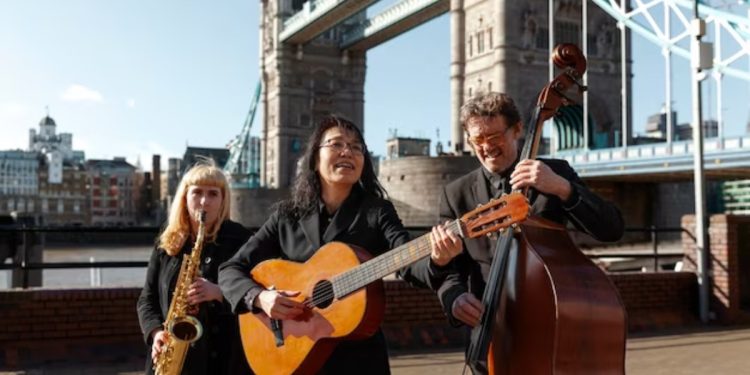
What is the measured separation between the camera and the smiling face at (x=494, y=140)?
99.0 inches

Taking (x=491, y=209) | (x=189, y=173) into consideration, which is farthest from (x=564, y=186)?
(x=189, y=173)

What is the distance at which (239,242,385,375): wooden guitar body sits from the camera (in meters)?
2.41

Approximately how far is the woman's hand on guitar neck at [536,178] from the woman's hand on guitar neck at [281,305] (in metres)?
0.88

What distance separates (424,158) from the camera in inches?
1451

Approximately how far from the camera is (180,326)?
2773 millimetres

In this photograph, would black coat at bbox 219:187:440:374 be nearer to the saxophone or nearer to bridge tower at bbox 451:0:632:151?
the saxophone

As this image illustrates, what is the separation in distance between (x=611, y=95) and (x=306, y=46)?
103ft

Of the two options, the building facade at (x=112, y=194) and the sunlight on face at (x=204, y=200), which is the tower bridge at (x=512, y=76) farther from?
the building facade at (x=112, y=194)

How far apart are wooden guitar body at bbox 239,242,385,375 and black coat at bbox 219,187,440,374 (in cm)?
7

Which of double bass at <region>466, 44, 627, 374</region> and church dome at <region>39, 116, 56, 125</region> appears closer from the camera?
double bass at <region>466, 44, 627, 374</region>

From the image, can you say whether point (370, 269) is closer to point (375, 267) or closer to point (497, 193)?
point (375, 267)

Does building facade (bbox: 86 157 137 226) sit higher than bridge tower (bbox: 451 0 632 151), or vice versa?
bridge tower (bbox: 451 0 632 151)

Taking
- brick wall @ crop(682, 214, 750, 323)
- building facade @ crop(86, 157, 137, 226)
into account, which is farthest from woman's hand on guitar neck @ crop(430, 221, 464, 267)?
building facade @ crop(86, 157, 137, 226)

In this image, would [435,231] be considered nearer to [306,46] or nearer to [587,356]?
[587,356]
